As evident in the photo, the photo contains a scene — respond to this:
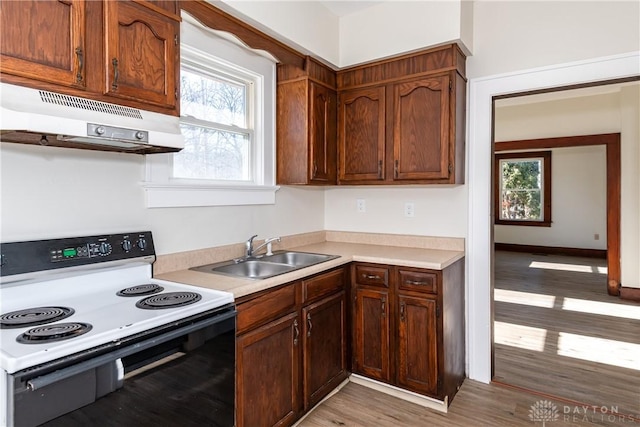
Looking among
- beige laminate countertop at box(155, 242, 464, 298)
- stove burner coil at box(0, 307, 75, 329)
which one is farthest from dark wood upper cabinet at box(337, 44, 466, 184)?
stove burner coil at box(0, 307, 75, 329)

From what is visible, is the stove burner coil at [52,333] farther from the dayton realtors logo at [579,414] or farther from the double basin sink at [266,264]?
the dayton realtors logo at [579,414]

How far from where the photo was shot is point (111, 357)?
1.16 metres

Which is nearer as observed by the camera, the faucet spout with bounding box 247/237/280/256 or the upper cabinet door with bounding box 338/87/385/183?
the faucet spout with bounding box 247/237/280/256

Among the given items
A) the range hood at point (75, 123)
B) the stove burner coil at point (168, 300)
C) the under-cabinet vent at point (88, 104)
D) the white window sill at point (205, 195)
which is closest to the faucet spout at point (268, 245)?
the white window sill at point (205, 195)

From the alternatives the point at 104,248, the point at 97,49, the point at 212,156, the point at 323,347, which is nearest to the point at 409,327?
the point at 323,347

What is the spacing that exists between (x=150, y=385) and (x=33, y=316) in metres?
0.49

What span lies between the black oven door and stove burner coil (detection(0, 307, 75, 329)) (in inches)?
12.2

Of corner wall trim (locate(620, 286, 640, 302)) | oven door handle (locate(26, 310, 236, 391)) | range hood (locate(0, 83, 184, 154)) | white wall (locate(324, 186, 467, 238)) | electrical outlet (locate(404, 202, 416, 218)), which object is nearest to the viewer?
oven door handle (locate(26, 310, 236, 391))

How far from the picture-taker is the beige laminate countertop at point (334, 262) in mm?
1784

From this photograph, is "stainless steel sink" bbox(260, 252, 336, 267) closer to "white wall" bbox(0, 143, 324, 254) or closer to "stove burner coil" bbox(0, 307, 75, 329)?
"white wall" bbox(0, 143, 324, 254)

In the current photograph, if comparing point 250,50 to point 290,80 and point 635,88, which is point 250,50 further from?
point 635,88

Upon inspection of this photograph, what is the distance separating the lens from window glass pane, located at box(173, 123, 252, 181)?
2.22 m

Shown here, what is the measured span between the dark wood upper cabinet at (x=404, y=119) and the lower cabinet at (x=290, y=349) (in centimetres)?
90

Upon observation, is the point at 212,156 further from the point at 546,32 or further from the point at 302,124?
the point at 546,32
